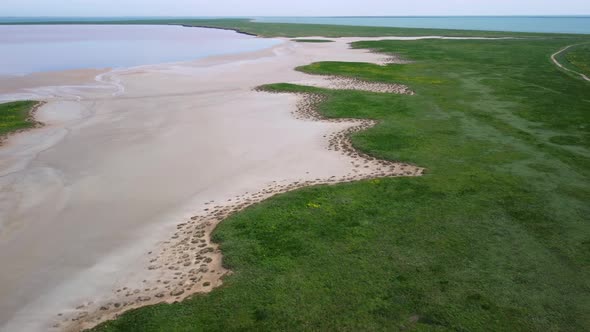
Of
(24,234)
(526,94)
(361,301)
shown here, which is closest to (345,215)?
(361,301)

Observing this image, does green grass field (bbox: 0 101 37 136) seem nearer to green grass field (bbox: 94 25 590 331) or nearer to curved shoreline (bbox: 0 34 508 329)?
curved shoreline (bbox: 0 34 508 329)

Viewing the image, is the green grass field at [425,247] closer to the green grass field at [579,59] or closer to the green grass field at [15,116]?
the green grass field at [15,116]

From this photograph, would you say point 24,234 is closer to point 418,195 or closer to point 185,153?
point 185,153

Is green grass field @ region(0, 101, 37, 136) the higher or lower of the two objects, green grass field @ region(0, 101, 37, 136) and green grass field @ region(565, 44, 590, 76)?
the lower

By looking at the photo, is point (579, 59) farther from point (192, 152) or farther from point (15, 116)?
point (15, 116)

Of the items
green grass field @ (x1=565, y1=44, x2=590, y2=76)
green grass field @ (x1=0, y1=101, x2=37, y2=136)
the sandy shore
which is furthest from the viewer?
green grass field @ (x1=565, y1=44, x2=590, y2=76)

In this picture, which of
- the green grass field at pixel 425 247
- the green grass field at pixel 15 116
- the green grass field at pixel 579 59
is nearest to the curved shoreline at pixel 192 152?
the green grass field at pixel 425 247

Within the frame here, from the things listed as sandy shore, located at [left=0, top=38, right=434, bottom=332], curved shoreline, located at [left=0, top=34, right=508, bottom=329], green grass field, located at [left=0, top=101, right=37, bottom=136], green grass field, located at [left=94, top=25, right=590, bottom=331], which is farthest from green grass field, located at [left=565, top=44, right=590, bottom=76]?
green grass field, located at [left=0, top=101, right=37, bottom=136]
